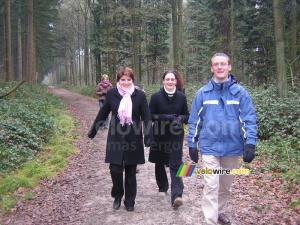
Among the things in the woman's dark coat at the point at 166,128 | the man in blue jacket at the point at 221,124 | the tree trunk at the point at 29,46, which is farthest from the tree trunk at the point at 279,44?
the tree trunk at the point at 29,46

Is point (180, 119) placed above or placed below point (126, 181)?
above

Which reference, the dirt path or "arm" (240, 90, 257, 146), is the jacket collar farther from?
the dirt path

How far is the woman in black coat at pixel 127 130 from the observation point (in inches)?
186

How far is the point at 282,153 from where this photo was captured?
7801 mm

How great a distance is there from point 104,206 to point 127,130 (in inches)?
59.1

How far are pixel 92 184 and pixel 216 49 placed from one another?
1858 centimetres

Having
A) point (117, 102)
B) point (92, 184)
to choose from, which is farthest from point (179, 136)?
point (92, 184)

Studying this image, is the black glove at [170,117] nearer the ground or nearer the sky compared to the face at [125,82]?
Result: nearer the ground

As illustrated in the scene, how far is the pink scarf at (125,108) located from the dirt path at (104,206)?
155cm

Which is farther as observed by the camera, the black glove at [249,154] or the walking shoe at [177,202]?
the walking shoe at [177,202]

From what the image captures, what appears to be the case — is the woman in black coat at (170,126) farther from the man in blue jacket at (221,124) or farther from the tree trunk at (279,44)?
the tree trunk at (279,44)

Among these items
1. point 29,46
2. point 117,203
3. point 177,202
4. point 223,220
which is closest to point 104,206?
point 117,203

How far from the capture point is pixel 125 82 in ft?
15.6

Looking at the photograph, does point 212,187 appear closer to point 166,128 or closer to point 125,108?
point 166,128
